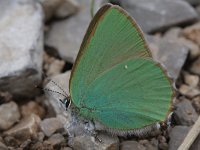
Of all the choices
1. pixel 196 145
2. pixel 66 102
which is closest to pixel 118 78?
pixel 66 102

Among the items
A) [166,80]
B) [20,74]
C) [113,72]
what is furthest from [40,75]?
[166,80]

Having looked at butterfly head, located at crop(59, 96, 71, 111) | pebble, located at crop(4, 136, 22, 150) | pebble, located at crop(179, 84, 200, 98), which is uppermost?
butterfly head, located at crop(59, 96, 71, 111)

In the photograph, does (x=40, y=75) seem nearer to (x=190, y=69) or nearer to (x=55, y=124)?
(x=55, y=124)

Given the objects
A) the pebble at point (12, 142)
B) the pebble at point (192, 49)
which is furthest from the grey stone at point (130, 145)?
the pebble at point (192, 49)

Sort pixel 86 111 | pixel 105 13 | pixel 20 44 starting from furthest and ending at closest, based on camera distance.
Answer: pixel 20 44
pixel 86 111
pixel 105 13

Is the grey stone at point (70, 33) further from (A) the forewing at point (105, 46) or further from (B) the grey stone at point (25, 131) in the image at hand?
(A) the forewing at point (105, 46)

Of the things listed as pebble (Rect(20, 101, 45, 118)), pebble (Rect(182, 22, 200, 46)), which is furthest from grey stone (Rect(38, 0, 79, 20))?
pebble (Rect(182, 22, 200, 46))

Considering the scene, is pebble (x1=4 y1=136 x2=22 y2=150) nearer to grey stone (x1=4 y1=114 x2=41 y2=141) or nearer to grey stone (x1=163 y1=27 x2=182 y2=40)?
grey stone (x1=4 y1=114 x2=41 y2=141)
